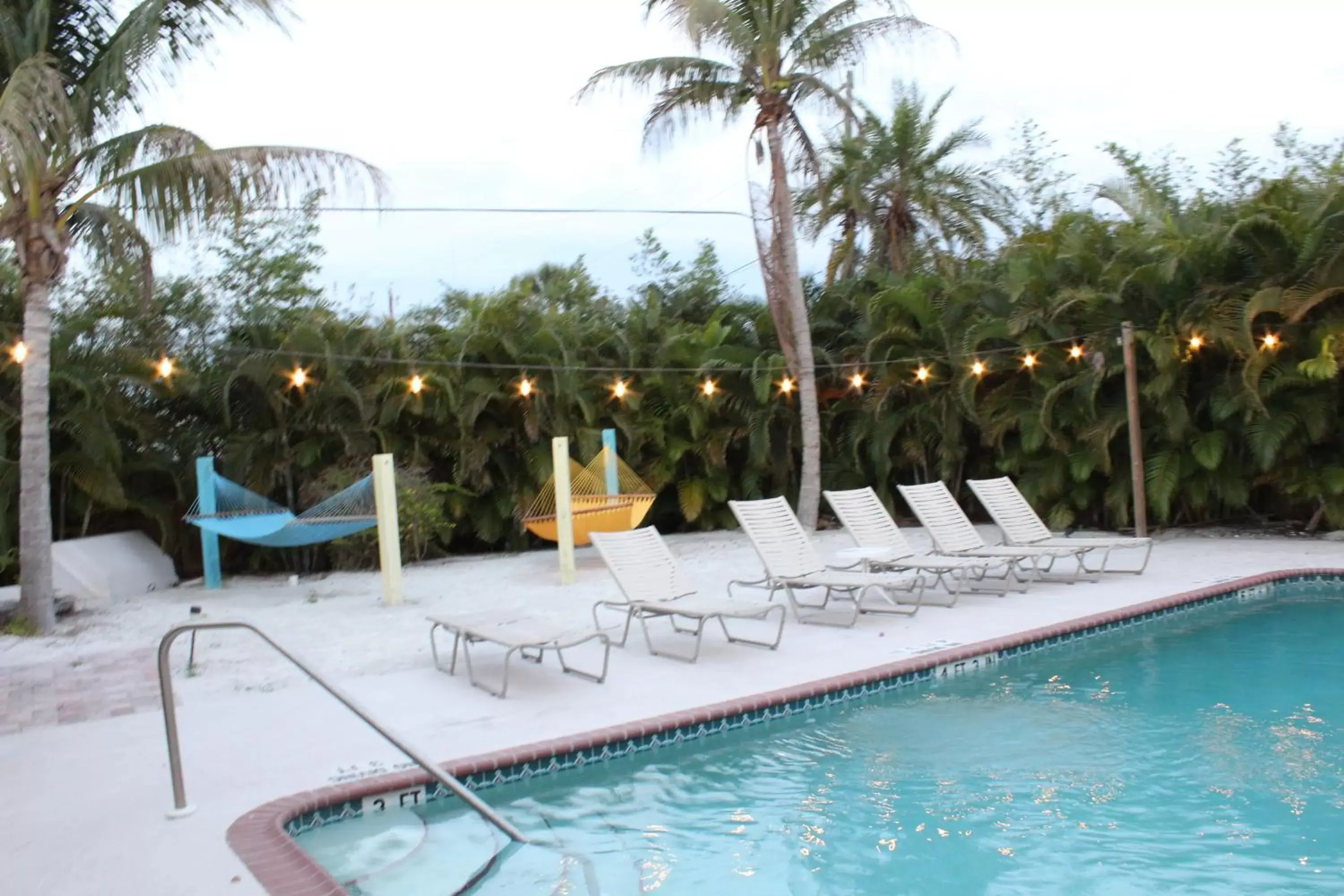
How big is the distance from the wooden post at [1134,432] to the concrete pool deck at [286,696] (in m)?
1.21

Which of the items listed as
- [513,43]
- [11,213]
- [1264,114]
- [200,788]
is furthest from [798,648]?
[1264,114]

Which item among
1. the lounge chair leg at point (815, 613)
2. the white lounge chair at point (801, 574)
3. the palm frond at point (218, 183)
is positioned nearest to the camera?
the lounge chair leg at point (815, 613)

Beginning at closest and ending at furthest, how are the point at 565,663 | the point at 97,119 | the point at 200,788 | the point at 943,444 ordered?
the point at 200,788
the point at 565,663
the point at 97,119
the point at 943,444

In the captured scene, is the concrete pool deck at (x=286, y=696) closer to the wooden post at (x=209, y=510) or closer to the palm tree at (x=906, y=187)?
the wooden post at (x=209, y=510)

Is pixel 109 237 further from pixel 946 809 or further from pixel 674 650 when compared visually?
pixel 946 809

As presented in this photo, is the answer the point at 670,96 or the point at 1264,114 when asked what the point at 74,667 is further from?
the point at 1264,114

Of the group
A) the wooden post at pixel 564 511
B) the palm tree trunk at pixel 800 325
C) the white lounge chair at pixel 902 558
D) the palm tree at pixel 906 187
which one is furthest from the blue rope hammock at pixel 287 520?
the palm tree at pixel 906 187

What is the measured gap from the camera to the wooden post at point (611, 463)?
1265 centimetres

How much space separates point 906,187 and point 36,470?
13669mm

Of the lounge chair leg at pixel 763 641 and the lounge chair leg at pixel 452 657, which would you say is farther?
the lounge chair leg at pixel 763 641

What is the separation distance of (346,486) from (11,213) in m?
4.66

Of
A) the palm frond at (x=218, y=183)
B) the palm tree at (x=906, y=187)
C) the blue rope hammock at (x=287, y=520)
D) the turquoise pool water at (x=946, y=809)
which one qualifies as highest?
the palm tree at (x=906, y=187)

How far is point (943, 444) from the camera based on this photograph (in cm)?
1439

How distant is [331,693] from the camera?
388 cm
